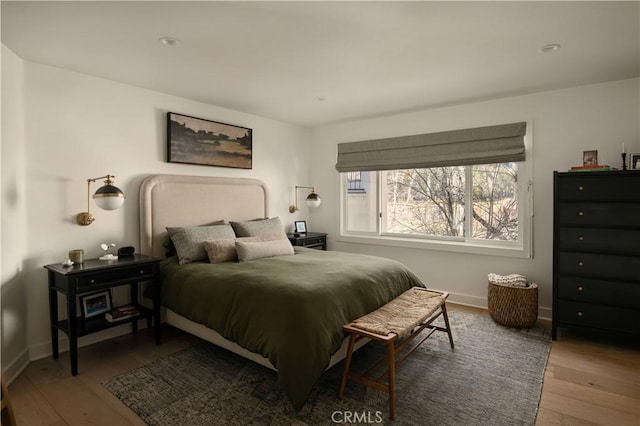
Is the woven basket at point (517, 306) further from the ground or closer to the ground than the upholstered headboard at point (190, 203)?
closer to the ground

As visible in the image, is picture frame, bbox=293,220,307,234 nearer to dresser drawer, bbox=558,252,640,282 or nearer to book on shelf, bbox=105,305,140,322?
book on shelf, bbox=105,305,140,322

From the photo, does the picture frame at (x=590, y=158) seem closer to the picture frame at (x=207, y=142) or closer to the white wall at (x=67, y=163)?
the picture frame at (x=207, y=142)

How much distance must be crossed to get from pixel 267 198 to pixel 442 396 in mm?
3108

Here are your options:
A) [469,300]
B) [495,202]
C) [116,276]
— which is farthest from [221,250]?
[495,202]

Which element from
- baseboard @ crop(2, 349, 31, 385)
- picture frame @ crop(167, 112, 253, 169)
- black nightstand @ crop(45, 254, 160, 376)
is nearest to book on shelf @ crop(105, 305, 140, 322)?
black nightstand @ crop(45, 254, 160, 376)

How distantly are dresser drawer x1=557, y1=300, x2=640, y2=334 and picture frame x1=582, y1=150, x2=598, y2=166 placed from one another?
49.4 inches

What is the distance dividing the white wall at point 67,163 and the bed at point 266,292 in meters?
0.26

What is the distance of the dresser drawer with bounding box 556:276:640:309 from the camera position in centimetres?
280

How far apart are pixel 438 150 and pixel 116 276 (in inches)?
140

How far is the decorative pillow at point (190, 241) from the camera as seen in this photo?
3.22 metres

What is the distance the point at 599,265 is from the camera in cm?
292

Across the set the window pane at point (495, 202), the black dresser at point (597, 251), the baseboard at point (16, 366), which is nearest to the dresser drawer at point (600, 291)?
the black dresser at point (597, 251)

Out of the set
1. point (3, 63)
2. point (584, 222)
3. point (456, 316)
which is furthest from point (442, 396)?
point (3, 63)

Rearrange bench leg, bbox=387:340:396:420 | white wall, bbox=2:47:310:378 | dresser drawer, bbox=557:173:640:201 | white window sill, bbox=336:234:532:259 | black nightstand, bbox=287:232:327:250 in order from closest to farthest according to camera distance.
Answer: bench leg, bbox=387:340:396:420 → white wall, bbox=2:47:310:378 → dresser drawer, bbox=557:173:640:201 → white window sill, bbox=336:234:532:259 → black nightstand, bbox=287:232:327:250
